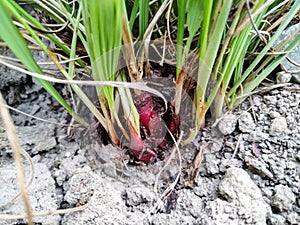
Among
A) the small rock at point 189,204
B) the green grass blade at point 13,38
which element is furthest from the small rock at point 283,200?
the green grass blade at point 13,38

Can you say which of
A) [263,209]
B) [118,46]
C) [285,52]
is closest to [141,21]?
[118,46]

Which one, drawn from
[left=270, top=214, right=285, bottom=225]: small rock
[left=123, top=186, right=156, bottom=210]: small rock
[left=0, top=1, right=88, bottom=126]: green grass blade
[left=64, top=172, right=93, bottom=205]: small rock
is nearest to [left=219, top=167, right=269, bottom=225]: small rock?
[left=270, top=214, right=285, bottom=225]: small rock

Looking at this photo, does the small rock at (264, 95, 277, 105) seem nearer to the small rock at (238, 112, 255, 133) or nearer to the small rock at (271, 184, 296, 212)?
the small rock at (238, 112, 255, 133)

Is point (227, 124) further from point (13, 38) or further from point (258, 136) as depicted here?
point (13, 38)

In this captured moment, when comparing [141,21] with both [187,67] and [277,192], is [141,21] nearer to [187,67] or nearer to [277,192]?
[187,67]

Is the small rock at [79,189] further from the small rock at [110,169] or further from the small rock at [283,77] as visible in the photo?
the small rock at [283,77]

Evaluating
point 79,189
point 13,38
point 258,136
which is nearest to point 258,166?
point 258,136

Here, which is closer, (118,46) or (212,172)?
(118,46)
